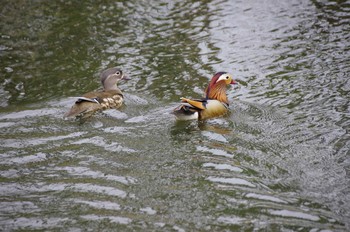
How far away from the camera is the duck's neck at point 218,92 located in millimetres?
8938

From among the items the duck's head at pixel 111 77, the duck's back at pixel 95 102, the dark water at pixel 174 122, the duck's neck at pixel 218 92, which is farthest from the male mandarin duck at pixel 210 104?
the duck's head at pixel 111 77

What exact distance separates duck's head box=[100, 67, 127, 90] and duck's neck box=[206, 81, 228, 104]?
5.57 feet

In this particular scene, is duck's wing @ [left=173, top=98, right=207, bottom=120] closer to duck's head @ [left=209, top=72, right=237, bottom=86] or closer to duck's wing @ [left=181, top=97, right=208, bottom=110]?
duck's wing @ [left=181, top=97, right=208, bottom=110]

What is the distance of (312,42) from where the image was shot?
1084 cm

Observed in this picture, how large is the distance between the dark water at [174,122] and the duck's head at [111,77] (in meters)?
0.38

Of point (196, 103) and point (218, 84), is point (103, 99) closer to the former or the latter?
point (196, 103)

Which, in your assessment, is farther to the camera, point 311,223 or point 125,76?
point 125,76

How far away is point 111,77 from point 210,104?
81.2 inches

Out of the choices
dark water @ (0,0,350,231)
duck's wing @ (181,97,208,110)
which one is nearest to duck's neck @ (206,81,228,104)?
dark water @ (0,0,350,231)

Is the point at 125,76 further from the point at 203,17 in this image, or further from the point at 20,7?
the point at 20,7

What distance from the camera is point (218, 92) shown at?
8.98 meters

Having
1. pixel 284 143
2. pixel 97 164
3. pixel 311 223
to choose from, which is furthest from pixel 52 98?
pixel 311 223

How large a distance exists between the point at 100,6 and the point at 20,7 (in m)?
1.93

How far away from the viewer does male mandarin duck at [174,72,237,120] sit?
830 centimetres
